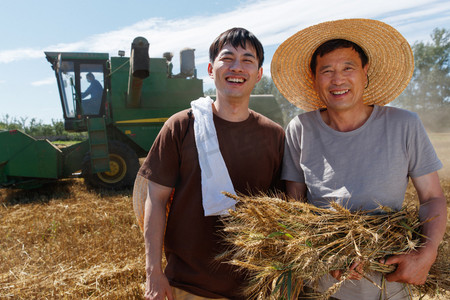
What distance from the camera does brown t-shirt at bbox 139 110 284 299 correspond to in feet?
6.08

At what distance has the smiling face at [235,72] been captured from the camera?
188cm

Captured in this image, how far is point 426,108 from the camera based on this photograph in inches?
1437

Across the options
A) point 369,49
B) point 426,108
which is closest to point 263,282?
point 369,49

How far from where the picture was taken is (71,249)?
159 inches

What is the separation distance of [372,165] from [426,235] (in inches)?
15.1

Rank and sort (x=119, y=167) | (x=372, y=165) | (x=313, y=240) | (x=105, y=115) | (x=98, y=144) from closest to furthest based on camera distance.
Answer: (x=313, y=240), (x=372, y=165), (x=98, y=144), (x=119, y=167), (x=105, y=115)

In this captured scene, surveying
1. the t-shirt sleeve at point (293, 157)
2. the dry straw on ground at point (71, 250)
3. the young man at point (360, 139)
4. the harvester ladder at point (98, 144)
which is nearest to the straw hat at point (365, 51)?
the young man at point (360, 139)

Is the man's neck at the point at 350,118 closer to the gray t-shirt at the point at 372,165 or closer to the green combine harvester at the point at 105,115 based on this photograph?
the gray t-shirt at the point at 372,165

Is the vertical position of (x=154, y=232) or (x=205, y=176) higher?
(x=205, y=176)

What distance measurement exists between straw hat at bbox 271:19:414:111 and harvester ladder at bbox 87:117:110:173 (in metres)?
6.01

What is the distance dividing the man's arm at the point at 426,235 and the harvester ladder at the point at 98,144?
6894 mm

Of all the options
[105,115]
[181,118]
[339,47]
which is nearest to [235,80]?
[181,118]

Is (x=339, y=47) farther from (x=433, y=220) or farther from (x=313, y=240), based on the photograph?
(x=313, y=240)

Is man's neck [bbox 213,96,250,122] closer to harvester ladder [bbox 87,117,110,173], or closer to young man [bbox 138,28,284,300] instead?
young man [bbox 138,28,284,300]
